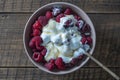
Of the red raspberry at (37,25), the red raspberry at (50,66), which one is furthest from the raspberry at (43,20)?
the red raspberry at (50,66)

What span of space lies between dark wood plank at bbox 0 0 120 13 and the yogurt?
139 mm

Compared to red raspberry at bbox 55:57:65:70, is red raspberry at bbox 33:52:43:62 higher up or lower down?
higher up

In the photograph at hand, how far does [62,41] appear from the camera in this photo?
833 mm

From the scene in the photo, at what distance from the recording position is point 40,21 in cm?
87

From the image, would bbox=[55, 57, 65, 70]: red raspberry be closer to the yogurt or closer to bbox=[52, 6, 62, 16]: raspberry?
the yogurt

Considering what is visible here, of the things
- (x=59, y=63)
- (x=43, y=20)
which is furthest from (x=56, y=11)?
(x=59, y=63)

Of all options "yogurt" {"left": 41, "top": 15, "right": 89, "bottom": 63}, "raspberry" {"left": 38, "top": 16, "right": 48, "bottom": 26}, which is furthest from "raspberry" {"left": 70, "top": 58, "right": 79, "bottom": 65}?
"raspberry" {"left": 38, "top": 16, "right": 48, "bottom": 26}

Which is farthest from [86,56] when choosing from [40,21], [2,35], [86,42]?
[2,35]

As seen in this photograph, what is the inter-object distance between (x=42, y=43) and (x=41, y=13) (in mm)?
96

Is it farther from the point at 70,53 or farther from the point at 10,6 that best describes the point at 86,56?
the point at 10,6

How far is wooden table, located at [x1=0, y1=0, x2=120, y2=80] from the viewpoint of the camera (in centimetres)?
95

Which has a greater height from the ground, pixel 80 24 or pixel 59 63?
pixel 80 24

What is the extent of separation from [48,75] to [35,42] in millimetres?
136

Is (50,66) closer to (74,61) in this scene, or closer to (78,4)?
(74,61)
